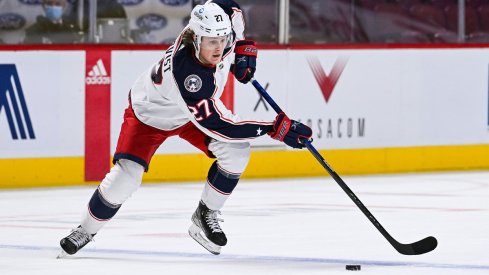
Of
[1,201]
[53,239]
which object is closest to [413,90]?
[1,201]

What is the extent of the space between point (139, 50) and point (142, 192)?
3.20ft

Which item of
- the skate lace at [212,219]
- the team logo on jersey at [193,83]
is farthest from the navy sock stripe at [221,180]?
the team logo on jersey at [193,83]

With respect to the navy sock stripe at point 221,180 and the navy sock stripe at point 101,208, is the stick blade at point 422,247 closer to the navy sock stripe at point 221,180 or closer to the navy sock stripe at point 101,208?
the navy sock stripe at point 221,180

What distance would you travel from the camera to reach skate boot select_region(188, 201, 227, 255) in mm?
6051

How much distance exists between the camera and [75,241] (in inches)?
234

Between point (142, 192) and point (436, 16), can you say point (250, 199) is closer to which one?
point (142, 192)

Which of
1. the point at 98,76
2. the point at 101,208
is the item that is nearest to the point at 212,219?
the point at 101,208

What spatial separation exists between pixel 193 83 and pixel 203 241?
78 cm

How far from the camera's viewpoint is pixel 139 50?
933 cm

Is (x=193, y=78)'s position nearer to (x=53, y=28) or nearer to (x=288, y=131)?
(x=288, y=131)

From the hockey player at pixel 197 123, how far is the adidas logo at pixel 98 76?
9.75 ft

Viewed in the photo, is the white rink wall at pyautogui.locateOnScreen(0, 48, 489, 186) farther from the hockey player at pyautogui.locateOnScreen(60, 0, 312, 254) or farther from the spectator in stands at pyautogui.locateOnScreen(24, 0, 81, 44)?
the hockey player at pyautogui.locateOnScreen(60, 0, 312, 254)

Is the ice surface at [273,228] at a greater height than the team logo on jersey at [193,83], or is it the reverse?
the team logo on jersey at [193,83]

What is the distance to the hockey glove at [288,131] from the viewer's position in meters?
5.73
